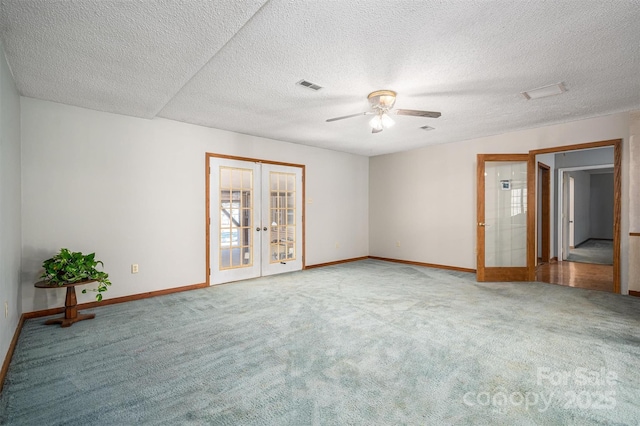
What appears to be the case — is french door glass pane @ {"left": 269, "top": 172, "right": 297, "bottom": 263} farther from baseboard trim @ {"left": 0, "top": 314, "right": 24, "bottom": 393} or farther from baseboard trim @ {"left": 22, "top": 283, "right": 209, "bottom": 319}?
baseboard trim @ {"left": 0, "top": 314, "right": 24, "bottom": 393}

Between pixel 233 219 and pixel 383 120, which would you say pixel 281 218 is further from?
pixel 383 120

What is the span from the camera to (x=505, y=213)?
5.39m

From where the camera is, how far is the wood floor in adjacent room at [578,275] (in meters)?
4.86

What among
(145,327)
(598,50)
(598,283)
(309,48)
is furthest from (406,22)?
(598,283)

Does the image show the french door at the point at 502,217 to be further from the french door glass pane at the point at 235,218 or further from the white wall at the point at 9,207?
the white wall at the point at 9,207

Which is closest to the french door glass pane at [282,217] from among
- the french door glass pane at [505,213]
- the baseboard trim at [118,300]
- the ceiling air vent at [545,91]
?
the baseboard trim at [118,300]

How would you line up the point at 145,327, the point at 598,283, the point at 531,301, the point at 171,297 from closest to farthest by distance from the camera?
the point at 145,327 → the point at 531,301 → the point at 171,297 → the point at 598,283

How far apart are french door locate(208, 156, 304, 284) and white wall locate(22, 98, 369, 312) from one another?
208 mm

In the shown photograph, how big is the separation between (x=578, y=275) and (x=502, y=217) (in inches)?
69.2

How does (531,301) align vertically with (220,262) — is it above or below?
below

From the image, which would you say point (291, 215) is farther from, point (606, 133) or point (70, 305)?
point (606, 133)

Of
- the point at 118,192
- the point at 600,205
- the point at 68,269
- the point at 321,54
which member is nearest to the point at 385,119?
the point at 321,54

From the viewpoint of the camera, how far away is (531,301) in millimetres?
4008

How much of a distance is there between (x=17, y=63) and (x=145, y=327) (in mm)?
2688
